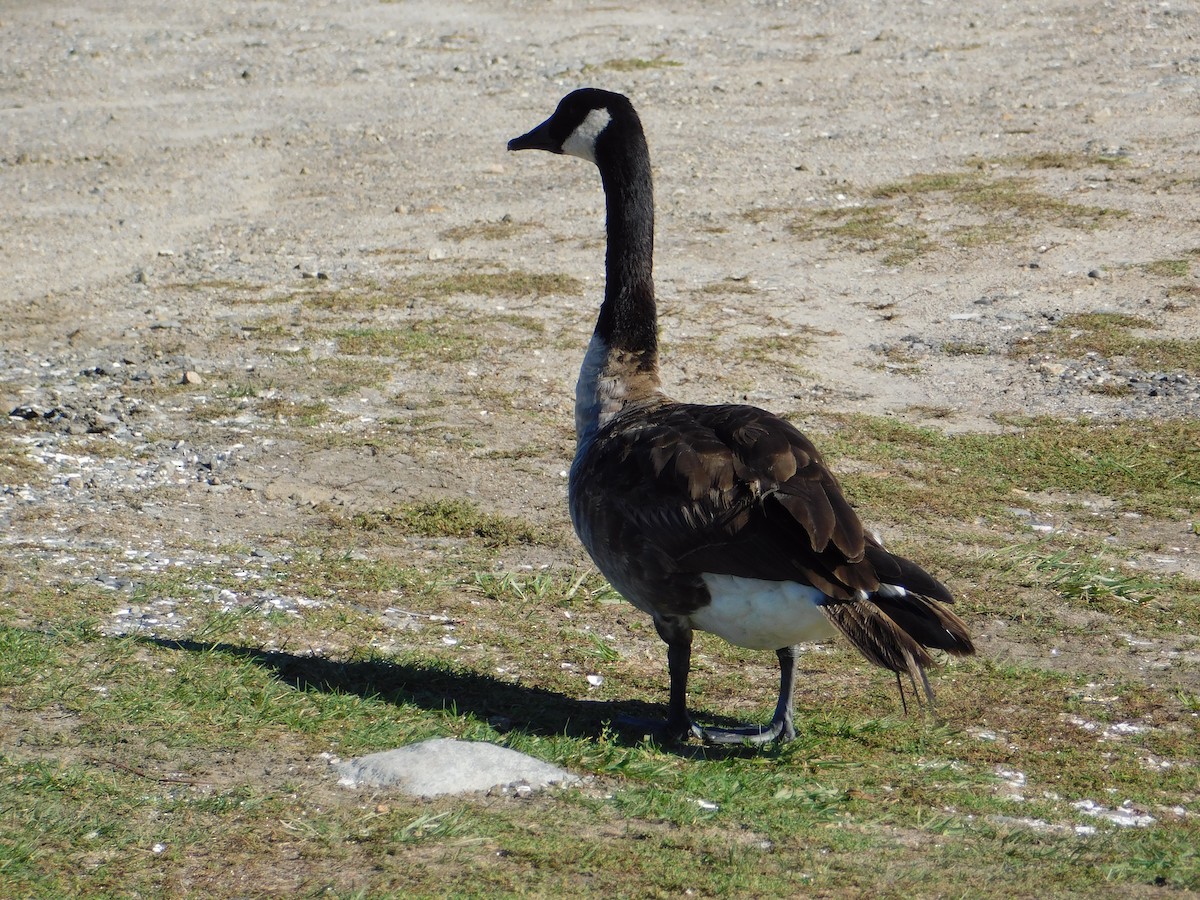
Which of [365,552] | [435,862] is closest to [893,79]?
[365,552]

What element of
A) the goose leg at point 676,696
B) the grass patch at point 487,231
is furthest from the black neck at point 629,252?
the grass patch at point 487,231

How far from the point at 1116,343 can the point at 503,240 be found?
578 cm

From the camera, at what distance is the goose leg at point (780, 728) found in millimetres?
4953

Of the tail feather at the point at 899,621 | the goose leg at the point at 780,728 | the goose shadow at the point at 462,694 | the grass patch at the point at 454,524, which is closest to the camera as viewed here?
the tail feather at the point at 899,621

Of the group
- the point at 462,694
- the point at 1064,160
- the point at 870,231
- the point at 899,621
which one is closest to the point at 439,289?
the point at 870,231

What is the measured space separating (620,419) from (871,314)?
616 centimetres

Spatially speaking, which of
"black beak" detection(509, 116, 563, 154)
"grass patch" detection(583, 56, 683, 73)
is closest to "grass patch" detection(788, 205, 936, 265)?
"black beak" detection(509, 116, 563, 154)

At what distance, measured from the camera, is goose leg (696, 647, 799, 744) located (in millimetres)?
4953

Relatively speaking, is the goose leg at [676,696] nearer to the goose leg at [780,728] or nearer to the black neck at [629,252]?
the goose leg at [780,728]

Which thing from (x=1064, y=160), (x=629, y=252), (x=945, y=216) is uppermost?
(x=1064, y=160)

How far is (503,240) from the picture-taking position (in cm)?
1335

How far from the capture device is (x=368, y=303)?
11695 millimetres

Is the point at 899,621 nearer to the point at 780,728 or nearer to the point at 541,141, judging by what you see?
the point at 780,728

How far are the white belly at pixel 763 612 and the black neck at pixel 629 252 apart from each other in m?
1.55
